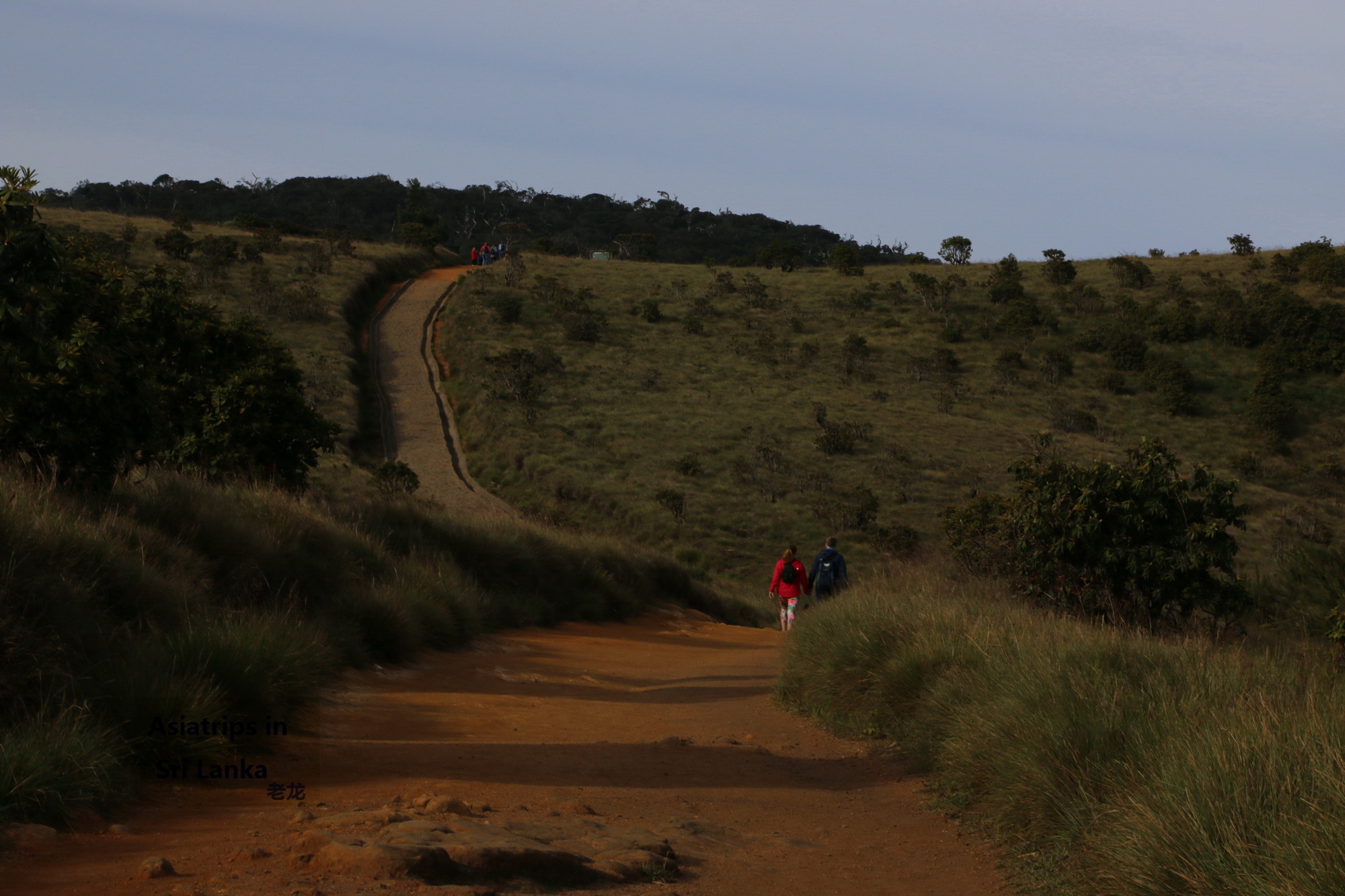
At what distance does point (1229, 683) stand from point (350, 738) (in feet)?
17.7

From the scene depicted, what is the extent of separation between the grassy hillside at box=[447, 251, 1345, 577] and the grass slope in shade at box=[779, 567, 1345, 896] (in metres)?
20.3

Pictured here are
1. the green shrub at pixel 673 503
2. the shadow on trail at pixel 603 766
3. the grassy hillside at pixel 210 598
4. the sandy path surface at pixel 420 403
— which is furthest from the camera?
the sandy path surface at pixel 420 403

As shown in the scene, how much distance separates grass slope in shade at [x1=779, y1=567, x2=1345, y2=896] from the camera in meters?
3.83

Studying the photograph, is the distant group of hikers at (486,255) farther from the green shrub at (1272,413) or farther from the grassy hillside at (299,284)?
the green shrub at (1272,413)

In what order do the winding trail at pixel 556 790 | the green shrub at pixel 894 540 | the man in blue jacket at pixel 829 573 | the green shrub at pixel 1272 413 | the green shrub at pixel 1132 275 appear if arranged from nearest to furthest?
the winding trail at pixel 556 790, the man in blue jacket at pixel 829 573, the green shrub at pixel 894 540, the green shrub at pixel 1272 413, the green shrub at pixel 1132 275

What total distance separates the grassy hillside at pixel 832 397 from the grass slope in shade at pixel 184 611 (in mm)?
16545

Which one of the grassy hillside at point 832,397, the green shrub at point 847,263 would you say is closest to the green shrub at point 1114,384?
the grassy hillside at point 832,397

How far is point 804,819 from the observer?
6.04 m

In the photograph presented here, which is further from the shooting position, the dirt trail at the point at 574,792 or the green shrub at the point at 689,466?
the green shrub at the point at 689,466

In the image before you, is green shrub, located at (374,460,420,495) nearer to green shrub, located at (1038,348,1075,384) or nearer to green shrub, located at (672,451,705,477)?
green shrub, located at (672,451,705,477)

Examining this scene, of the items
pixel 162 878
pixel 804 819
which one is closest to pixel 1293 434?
pixel 804 819

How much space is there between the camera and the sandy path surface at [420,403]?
32.1 meters

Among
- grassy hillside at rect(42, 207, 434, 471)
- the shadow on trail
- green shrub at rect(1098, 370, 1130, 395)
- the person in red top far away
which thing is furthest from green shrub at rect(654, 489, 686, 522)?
green shrub at rect(1098, 370, 1130, 395)

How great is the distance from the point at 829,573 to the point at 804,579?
2.97ft
